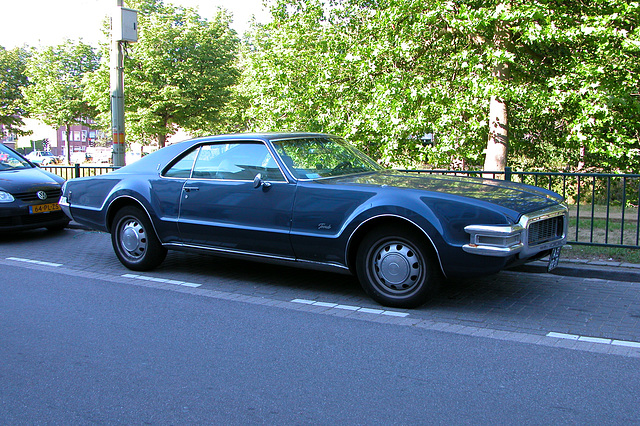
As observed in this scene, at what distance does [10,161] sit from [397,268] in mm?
7979

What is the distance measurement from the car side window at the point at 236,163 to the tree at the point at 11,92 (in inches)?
1822

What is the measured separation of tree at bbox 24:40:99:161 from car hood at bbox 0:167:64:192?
119 ft

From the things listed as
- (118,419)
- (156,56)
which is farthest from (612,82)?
(156,56)

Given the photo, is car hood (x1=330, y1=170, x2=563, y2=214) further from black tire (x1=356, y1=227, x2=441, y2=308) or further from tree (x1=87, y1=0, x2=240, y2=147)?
tree (x1=87, y1=0, x2=240, y2=147)

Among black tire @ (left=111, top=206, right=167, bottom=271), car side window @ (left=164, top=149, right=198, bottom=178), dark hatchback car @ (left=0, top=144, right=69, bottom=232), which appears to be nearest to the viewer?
car side window @ (left=164, top=149, right=198, bottom=178)

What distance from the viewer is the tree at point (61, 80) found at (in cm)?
4416

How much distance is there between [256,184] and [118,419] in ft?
10.2

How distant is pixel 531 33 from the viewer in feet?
35.6

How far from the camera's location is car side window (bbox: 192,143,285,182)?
243 inches

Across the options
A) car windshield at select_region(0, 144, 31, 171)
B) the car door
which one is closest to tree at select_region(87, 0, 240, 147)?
car windshield at select_region(0, 144, 31, 171)

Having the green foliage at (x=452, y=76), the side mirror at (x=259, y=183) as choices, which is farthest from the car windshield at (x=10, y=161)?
the green foliage at (x=452, y=76)

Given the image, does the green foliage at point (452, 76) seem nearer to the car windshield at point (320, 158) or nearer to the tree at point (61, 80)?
the car windshield at point (320, 158)

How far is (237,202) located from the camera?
246 inches

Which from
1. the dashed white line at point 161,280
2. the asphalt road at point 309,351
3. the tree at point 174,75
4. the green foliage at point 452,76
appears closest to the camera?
the asphalt road at point 309,351
